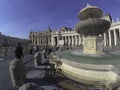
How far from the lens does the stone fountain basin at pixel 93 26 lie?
13.9 m

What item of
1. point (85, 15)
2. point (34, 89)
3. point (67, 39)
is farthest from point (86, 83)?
point (67, 39)

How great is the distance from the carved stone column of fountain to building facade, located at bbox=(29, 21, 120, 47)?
4618 centimetres

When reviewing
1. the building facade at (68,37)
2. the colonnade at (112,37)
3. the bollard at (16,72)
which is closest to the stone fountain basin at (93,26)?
the bollard at (16,72)

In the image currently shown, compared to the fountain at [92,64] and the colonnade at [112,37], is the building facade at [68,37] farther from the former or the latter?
the fountain at [92,64]

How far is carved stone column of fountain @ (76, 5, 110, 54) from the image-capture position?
1402cm

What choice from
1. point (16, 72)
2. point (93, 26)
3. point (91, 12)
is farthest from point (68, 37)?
point (16, 72)

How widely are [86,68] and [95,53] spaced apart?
699 centimetres

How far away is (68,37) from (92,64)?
9540 cm

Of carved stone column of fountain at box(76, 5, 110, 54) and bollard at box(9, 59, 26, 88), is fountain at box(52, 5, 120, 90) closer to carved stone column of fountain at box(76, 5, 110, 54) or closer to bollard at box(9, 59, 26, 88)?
carved stone column of fountain at box(76, 5, 110, 54)

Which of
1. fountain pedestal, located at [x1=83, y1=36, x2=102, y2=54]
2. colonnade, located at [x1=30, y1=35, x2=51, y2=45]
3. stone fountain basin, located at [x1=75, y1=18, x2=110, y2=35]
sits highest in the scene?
colonnade, located at [x1=30, y1=35, x2=51, y2=45]

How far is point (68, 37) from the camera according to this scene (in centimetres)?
10306

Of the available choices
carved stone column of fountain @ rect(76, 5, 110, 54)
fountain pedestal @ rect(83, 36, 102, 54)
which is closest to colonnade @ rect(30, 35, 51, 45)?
carved stone column of fountain @ rect(76, 5, 110, 54)

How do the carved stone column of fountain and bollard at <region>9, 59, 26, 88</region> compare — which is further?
the carved stone column of fountain

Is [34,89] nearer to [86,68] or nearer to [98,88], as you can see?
[98,88]
